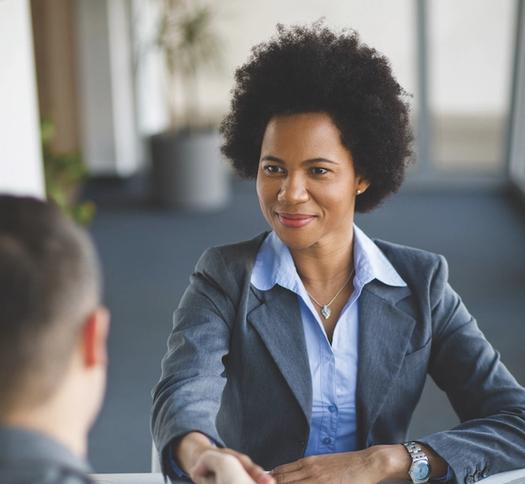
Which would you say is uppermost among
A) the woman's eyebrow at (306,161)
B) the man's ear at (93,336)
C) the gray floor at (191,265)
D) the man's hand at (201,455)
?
the woman's eyebrow at (306,161)

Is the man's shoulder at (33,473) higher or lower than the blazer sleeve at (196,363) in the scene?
higher

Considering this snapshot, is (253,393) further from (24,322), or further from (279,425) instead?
(24,322)

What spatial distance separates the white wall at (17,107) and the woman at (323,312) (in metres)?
1.72

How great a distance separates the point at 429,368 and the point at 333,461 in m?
0.37

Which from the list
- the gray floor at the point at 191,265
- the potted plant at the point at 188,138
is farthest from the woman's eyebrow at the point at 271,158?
the potted plant at the point at 188,138

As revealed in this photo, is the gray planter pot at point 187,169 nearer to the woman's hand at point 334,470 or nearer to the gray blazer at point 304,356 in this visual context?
the gray blazer at point 304,356

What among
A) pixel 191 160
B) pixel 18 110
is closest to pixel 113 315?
pixel 18 110

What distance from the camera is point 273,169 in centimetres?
167

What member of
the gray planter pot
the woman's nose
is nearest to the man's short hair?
the woman's nose

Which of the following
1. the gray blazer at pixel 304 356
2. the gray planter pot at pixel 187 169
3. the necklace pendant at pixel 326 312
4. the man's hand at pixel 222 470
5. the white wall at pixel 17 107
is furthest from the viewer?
the gray planter pot at pixel 187 169

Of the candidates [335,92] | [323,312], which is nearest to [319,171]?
[335,92]

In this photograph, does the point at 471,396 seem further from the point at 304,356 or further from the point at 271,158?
the point at 271,158

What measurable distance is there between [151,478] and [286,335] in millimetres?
401

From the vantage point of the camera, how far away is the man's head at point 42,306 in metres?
0.85
